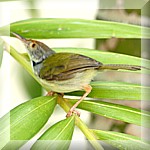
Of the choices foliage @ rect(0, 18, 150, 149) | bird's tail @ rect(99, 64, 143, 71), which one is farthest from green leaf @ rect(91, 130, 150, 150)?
bird's tail @ rect(99, 64, 143, 71)

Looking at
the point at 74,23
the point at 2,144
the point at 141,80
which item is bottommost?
the point at 2,144

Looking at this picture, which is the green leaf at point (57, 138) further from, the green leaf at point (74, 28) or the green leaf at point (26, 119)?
the green leaf at point (74, 28)

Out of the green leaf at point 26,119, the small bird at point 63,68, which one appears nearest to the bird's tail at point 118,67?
the small bird at point 63,68

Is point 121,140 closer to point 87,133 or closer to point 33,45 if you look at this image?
point 87,133

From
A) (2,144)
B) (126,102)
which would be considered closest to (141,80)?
(126,102)

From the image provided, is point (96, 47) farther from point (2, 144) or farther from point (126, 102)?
point (2, 144)
